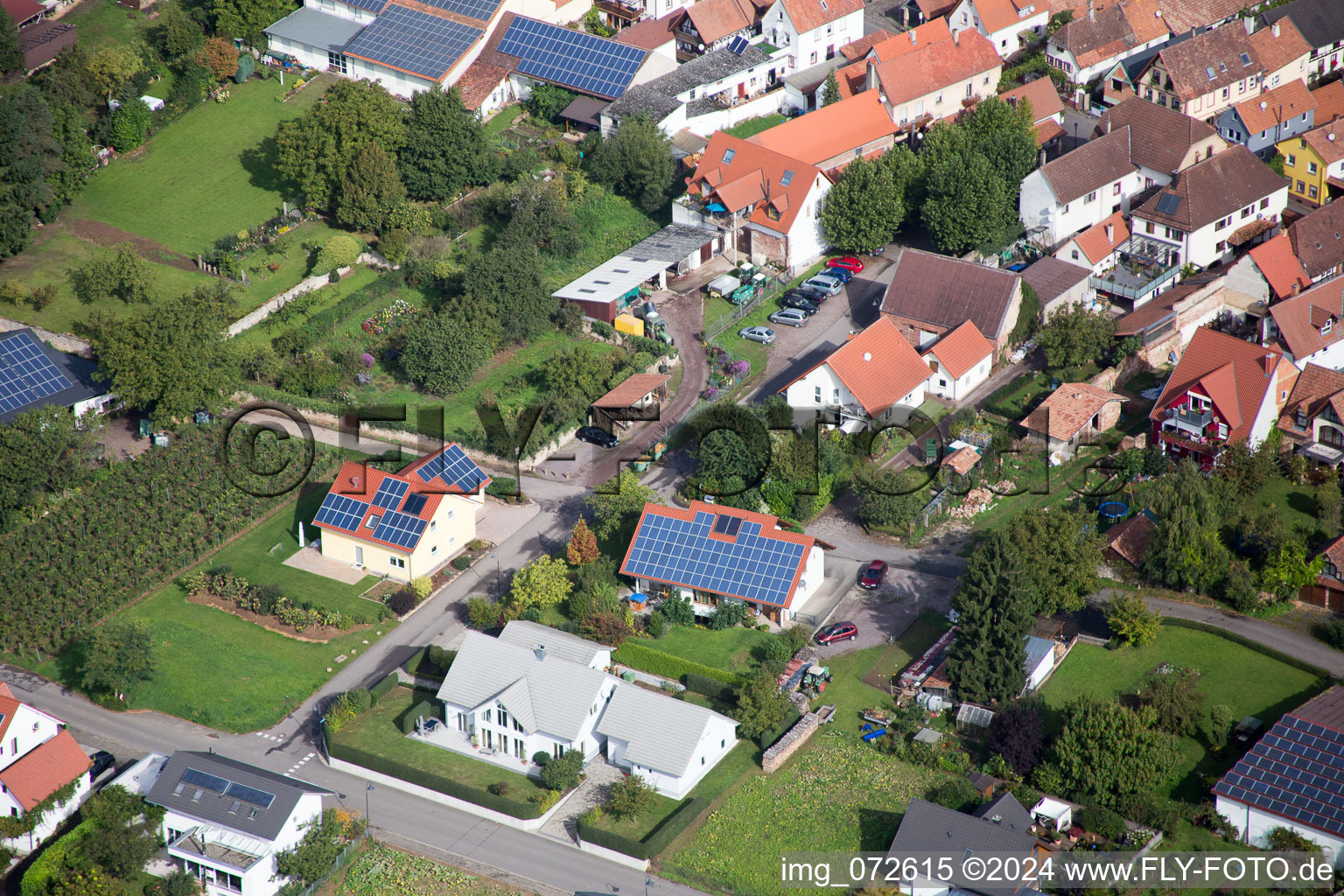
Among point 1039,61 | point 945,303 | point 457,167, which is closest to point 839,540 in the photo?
point 945,303

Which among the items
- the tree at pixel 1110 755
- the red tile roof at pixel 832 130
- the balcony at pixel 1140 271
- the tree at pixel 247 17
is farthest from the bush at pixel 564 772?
the tree at pixel 247 17

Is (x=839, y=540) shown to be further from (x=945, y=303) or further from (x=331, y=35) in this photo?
(x=331, y=35)

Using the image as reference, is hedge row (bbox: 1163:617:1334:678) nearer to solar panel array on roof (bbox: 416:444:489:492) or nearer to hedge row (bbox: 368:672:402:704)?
solar panel array on roof (bbox: 416:444:489:492)

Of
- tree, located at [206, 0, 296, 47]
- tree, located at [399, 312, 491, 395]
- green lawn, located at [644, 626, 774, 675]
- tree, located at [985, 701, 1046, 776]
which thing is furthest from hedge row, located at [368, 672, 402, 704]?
tree, located at [206, 0, 296, 47]

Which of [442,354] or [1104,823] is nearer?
[1104,823]

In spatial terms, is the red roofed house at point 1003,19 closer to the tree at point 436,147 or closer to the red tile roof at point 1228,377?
the red tile roof at point 1228,377

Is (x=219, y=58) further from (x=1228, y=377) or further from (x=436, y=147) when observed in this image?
(x=1228, y=377)

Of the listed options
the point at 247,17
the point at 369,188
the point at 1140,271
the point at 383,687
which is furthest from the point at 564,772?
the point at 247,17
